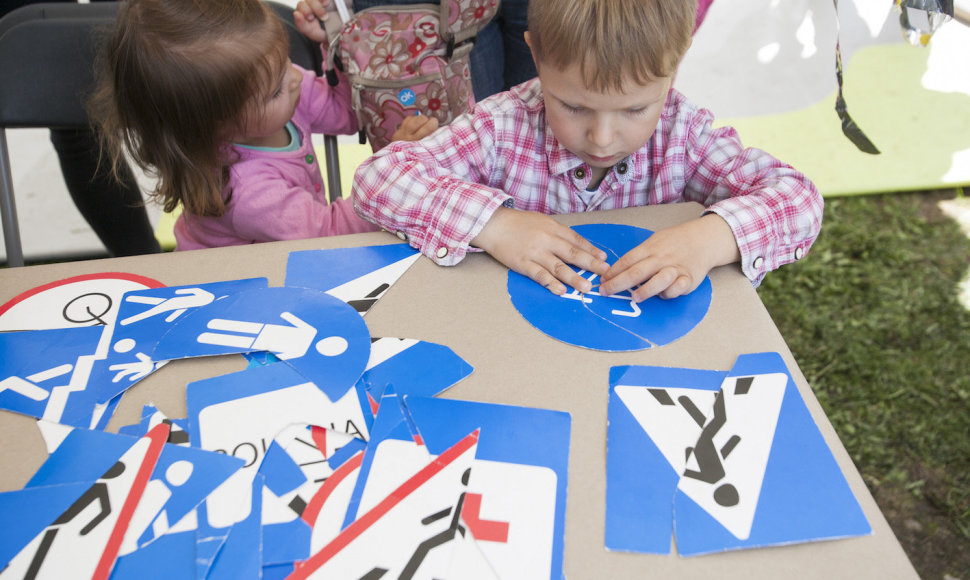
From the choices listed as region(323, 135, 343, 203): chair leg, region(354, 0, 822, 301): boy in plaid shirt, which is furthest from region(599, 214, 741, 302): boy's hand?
region(323, 135, 343, 203): chair leg

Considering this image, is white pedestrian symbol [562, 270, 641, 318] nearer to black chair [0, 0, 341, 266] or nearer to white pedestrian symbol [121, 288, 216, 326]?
white pedestrian symbol [121, 288, 216, 326]

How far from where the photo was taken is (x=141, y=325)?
71cm

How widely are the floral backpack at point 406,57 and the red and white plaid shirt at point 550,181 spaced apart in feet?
0.65

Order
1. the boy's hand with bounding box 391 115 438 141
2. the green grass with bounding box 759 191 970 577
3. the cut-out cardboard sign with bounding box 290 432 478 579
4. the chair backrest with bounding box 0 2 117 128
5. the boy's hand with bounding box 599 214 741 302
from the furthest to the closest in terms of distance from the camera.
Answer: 1. the green grass with bounding box 759 191 970 577
2. the boy's hand with bounding box 391 115 438 141
3. the chair backrest with bounding box 0 2 117 128
4. the boy's hand with bounding box 599 214 741 302
5. the cut-out cardboard sign with bounding box 290 432 478 579

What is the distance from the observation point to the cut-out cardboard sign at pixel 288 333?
2.14 ft

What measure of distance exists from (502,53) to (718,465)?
1.09m

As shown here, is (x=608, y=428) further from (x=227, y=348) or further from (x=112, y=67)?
(x=112, y=67)

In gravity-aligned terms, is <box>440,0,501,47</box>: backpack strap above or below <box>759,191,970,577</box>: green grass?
above

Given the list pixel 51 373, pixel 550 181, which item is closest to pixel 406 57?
pixel 550 181

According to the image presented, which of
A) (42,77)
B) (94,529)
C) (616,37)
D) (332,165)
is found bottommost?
(332,165)

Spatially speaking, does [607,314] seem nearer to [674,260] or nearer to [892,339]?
[674,260]

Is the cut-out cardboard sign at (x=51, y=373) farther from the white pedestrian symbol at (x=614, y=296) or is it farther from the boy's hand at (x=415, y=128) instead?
the boy's hand at (x=415, y=128)

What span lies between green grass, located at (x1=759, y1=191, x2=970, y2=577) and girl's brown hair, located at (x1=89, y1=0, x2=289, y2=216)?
1.32 m

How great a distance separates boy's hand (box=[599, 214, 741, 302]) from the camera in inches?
28.5
